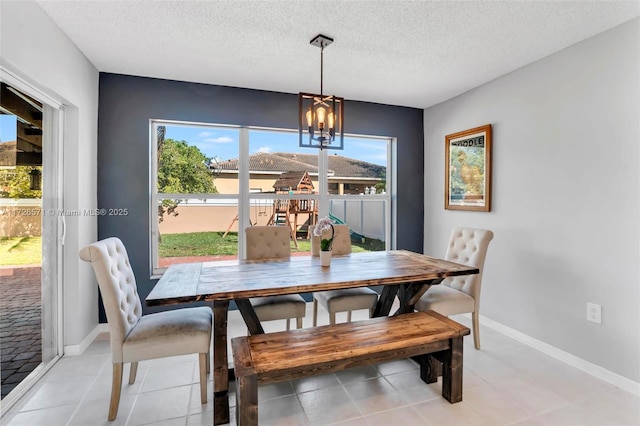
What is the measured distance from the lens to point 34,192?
2.22 meters

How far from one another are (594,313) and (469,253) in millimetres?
930

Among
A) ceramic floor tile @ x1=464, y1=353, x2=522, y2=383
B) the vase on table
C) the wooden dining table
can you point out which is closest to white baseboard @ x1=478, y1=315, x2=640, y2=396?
ceramic floor tile @ x1=464, y1=353, x2=522, y2=383

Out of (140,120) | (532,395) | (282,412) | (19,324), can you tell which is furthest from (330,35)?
(19,324)

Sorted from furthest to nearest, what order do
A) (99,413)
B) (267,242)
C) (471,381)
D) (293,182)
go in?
1. (293,182)
2. (267,242)
3. (471,381)
4. (99,413)

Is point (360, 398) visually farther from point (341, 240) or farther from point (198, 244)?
point (198, 244)

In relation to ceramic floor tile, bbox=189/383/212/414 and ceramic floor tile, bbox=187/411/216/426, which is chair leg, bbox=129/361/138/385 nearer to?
ceramic floor tile, bbox=189/383/212/414

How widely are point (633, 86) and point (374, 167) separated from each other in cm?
252

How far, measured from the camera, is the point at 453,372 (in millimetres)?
1991

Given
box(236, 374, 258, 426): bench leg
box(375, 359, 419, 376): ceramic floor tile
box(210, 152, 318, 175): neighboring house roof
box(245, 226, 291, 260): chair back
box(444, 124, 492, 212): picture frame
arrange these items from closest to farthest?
box(236, 374, 258, 426): bench leg, box(375, 359, 419, 376): ceramic floor tile, box(245, 226, 291, 260): chair back, box(444, 124, 492, 212): picture frame, box(210, 152, 318, 175): neighboring house roof

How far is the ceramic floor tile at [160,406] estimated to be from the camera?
187 cm

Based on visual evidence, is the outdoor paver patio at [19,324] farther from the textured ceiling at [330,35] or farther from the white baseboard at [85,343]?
the textured ceiling at [330,35]

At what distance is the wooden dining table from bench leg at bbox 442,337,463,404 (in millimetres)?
463

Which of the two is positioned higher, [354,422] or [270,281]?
[270,281]

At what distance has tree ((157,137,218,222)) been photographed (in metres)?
3.38
